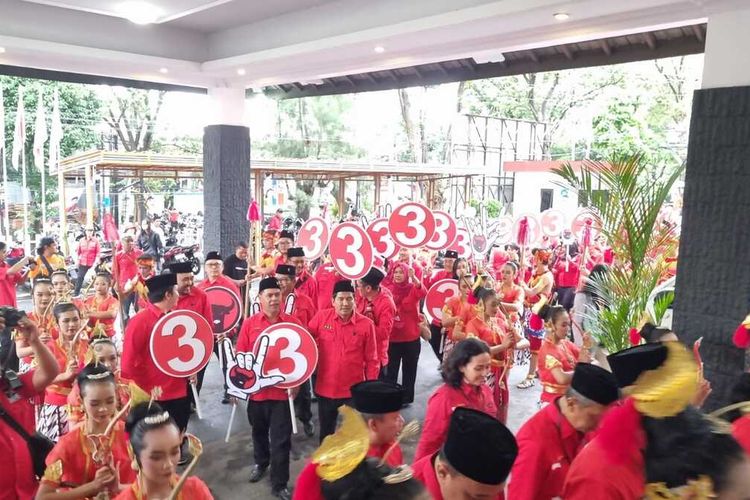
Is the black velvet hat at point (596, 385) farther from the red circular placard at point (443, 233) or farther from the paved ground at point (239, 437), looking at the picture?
the red circular placard at point (443, 233)

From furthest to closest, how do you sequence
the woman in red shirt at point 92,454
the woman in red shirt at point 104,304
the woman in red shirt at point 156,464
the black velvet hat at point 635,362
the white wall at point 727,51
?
1. the woman in red shirt at point 104,304
2. the white wall at point 727,51
3. the woman in red shirt at point 92,454
4. the woman in red shirt at point 156,464
5. the black velvet hat at point 635,362

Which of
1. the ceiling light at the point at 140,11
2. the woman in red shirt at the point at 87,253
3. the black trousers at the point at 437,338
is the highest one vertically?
the ceiling light at the point at 140,11

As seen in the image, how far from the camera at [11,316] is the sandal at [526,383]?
16.2ft

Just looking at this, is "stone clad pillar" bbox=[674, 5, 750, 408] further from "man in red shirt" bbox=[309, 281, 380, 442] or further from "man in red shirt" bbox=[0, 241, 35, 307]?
"man in red shirt" bbox=[0, 241, 35, 307]

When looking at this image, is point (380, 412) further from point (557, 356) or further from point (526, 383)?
point (526, 383)

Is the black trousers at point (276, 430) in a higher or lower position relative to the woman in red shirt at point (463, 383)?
lower

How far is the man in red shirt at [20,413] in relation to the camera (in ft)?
7.70

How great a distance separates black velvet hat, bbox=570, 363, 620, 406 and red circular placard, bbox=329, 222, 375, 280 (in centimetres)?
285

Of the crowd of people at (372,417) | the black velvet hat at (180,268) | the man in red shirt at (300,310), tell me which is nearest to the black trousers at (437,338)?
the crowd of people at (372,417)

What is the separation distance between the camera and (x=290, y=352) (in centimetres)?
398

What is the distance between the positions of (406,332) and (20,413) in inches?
138

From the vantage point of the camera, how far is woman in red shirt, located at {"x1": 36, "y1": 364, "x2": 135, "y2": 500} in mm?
2229

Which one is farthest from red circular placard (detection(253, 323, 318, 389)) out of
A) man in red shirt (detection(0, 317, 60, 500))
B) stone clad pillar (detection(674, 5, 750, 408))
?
stone clad pillar (detection(674, 5, 750, 408))

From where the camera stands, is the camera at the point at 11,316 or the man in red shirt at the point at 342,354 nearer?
the camera at the point at 11,316
